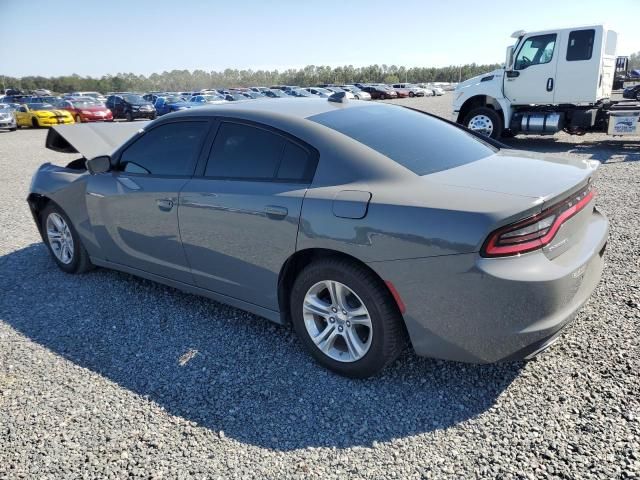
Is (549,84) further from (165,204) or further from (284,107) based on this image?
(165,204)

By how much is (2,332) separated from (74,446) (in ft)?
5.60

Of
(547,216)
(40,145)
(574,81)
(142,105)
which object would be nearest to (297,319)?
(547,216)

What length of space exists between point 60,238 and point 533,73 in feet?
34.8

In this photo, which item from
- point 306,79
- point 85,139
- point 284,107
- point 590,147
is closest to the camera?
point 284,107

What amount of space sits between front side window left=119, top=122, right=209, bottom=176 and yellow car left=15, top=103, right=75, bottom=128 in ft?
78.1

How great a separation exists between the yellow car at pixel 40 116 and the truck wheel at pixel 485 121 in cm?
2088

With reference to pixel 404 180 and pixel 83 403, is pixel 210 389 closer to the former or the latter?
pixel 83 403

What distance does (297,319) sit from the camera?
2939mm

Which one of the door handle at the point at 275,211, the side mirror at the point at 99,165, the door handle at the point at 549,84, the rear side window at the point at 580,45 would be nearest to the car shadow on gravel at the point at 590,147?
the door handle at the point at 549,84

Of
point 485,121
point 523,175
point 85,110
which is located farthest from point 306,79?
point 523,175

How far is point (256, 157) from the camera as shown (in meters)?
3.07

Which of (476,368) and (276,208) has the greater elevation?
(276,208)

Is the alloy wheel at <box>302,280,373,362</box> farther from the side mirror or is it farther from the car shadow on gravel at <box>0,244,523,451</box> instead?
the side mirror

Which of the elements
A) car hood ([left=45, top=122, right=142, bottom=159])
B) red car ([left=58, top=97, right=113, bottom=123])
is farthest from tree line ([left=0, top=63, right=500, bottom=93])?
car hood ([left=45, top=122, right=142, bottom=159])
